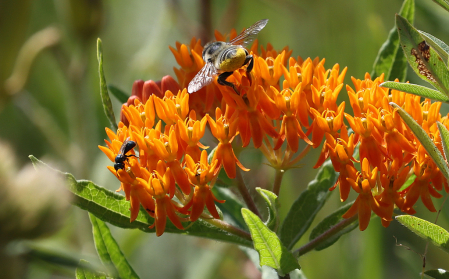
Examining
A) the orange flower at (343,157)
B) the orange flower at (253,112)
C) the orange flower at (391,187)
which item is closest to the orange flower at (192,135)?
the orange flower at (253,112)

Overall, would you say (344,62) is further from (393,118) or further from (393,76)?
(393,118)

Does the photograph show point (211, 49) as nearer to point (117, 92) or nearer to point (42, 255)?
point (117, 92)

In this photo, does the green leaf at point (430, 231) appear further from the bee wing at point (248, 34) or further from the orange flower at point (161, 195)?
the bee wing at point (248, 34)

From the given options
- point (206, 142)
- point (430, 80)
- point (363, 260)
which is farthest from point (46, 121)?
point (430, 80)

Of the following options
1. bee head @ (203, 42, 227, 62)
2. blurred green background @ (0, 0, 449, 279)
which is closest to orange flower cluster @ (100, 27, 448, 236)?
bee head @ (203, 42, 227, 62)

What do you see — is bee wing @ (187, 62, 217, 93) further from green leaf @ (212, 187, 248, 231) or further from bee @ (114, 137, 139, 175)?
green leaf @ (212, 187, 248, 231)

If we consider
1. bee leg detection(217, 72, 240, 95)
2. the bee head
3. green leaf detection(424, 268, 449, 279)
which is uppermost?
the bee head
